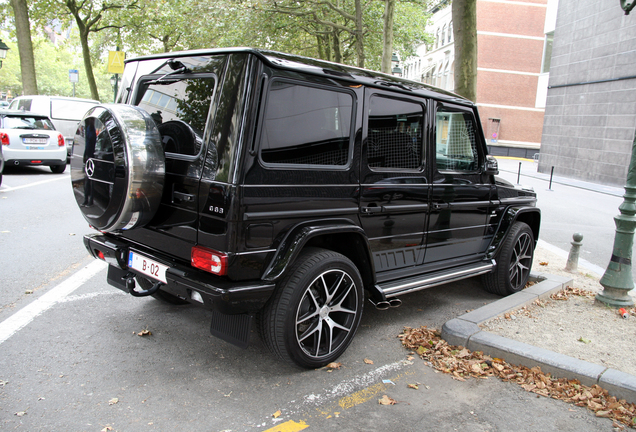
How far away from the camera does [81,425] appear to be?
2.71 meters

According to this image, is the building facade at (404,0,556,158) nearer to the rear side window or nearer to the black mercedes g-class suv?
the black mercedes g-class suv

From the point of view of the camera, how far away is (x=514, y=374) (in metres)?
3.62

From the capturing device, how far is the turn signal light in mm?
2969

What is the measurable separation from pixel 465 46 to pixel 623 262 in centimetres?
395

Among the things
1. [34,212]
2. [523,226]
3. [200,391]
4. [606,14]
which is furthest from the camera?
[606,14]

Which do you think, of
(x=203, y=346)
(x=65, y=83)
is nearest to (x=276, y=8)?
(x=203, y=346)

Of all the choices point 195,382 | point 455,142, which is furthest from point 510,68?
point 195,382

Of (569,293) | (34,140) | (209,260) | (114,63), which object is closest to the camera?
(209,260)

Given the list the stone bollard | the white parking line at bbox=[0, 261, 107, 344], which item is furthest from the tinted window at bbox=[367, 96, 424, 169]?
the stone bollard

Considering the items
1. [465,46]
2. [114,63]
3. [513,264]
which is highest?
[114,63]

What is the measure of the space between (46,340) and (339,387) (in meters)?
2.29

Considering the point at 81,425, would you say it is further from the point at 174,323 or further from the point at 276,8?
the point at 276,8

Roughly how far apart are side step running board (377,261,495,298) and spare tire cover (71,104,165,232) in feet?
6.18

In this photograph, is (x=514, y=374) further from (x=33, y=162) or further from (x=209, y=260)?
(x=33, y=162)
